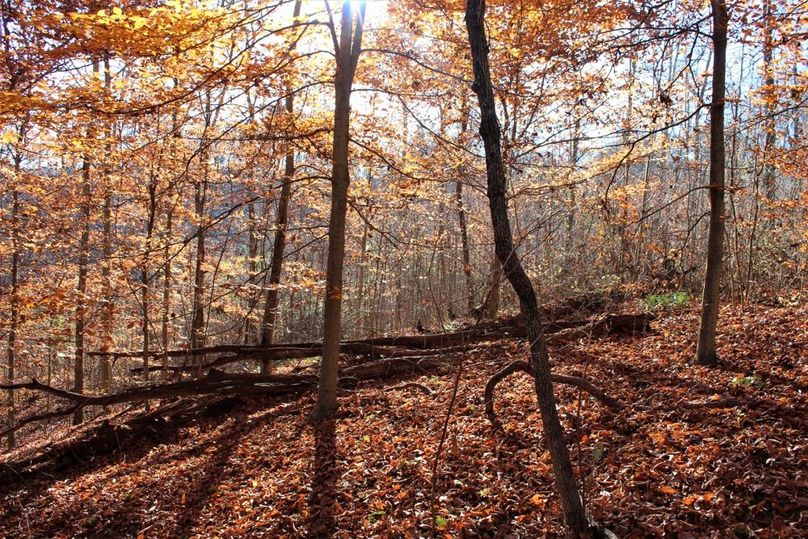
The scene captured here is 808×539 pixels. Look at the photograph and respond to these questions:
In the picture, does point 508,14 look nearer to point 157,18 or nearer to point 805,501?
point 157,18

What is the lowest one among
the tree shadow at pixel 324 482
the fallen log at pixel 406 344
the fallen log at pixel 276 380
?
the tree shadow at pixel 324 482

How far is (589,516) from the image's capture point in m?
3.56

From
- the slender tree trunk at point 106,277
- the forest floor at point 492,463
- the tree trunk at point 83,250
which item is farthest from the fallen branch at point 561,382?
the tree trunk at point 83,250

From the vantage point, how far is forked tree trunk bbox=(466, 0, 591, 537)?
344 centimetres

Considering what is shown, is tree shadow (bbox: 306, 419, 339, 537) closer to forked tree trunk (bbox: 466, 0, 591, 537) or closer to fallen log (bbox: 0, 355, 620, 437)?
fallen log (bbox: 0, 355, 620, 437)

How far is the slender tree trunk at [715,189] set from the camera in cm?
550

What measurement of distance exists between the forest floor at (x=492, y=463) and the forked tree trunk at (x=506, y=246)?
Result: 207 millimetres

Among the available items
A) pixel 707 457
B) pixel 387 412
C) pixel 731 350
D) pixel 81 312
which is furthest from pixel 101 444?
pixel 731 350

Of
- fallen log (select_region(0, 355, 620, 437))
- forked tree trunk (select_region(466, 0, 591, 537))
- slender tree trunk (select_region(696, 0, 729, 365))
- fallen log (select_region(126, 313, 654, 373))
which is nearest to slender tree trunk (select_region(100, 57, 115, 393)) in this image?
fallen log (select_region(126, 313, 654, 373))

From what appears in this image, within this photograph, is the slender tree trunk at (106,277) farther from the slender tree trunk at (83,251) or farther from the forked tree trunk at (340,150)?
the forked tree trunk at (340,150)

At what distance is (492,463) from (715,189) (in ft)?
13.4

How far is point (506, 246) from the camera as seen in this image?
3459 millimetres

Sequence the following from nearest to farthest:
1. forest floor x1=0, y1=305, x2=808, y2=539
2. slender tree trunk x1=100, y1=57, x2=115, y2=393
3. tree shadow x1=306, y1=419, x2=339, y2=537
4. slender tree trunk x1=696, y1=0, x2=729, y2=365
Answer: forest floor x1=0, y1=305, x2=808, y2=539
tree shadow x1=306, y1=419, x2=339, y2=537
slender tree trunk x1=696, y1=0, x2=729, y2=365
slender tree trunk x1=100, y1=57, x2=115, y2=393

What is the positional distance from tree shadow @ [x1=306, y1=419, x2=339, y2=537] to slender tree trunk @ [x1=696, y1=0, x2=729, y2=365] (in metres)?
4.71
